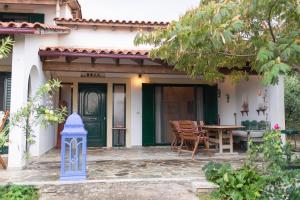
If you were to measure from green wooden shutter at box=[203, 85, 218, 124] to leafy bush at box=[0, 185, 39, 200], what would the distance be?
7.86 meters

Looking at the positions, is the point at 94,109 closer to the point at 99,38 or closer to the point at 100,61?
the point at 100,61

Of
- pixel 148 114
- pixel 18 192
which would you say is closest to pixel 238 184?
pixel 18 192

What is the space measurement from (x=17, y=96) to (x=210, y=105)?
730 centimetres

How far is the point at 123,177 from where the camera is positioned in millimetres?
5871

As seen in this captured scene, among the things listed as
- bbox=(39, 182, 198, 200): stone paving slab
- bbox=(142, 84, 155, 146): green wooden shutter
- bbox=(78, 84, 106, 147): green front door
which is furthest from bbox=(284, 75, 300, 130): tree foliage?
bbox=(39, 182, 198, 200): stone paving slab

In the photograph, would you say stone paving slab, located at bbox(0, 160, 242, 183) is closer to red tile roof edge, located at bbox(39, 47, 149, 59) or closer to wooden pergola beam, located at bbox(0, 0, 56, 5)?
red tile roof edge, located at bbox(39, 47, 149, 59)

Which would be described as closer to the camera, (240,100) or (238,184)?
(238,184)

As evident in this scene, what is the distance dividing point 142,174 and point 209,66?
8.53ft

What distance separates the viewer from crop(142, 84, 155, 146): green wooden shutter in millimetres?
11211

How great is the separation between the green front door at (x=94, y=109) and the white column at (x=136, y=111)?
1.05m

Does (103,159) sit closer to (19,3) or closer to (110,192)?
(110,192)

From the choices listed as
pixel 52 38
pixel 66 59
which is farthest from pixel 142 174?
pixel 52 38

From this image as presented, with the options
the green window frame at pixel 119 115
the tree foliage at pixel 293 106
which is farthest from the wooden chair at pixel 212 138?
the tree foliage at pixel 293 106

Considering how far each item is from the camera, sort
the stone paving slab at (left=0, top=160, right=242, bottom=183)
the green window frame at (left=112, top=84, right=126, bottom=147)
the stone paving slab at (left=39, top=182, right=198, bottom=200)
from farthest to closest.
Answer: the green window frame at (left=112, top=84, right=126, bottom=147)
the stone paving slab at (left=0, top=160, right=242, bottom=183)
the stone paving slab at (left=39, top=182, right=198, bottom=200)
